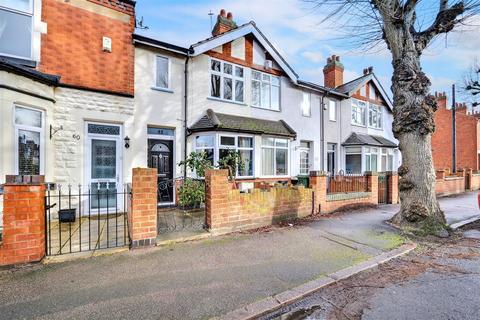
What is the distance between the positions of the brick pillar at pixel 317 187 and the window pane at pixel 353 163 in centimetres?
897

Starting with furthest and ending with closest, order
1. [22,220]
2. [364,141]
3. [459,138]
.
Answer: [459,138] < [364,141] < [22,220]

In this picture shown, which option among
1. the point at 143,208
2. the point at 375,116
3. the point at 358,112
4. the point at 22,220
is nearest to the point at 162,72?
the point at 143,208

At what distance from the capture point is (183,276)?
373cm

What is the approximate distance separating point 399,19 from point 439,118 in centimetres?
2397

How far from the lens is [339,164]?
15.7m

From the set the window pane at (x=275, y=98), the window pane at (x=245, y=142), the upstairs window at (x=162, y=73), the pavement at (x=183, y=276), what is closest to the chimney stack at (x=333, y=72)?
the window pane at (x=275, y=98)

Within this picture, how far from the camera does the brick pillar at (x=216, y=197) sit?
561cm

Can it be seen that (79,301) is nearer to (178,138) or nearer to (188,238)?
(188,238)

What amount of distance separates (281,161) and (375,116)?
9688 mm

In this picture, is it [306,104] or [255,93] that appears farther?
[306,104]

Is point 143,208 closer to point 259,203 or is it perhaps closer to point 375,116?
point 259,203

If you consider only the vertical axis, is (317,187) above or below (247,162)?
below

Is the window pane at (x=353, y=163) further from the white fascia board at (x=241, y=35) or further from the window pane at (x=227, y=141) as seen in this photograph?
the window pane at (x=227, y=141)

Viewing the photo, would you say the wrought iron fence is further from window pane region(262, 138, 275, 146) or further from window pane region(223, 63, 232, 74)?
window pane region(223, 63, 232, 74)
